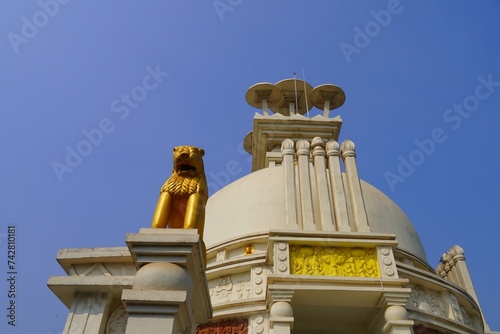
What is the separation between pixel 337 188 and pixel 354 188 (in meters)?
0.43

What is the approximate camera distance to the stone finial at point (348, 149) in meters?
11.9

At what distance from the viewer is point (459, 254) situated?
15.7m

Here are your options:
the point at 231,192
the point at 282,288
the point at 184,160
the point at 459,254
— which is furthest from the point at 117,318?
the point at 459,254

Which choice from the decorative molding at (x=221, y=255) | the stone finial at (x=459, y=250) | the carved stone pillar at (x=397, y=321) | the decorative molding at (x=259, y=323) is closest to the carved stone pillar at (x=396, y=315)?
the carved stone pillar at (x=397, y=321)

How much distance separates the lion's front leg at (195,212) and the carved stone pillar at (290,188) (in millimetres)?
4763

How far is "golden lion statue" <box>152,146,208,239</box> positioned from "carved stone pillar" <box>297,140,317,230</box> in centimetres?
486

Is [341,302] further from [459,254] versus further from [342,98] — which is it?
[342,98]

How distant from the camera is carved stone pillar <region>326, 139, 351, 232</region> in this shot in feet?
34.2

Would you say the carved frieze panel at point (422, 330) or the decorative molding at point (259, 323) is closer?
the decorative molding at point (259, 323)

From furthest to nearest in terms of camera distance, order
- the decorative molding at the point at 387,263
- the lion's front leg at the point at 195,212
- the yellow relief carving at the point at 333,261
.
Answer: the yellow relief carving at the point at 333,261
the decorative molding at the point at 387,263
the lion's front leg at the point at 195,212

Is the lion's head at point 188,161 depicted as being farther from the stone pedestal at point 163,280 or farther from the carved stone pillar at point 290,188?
the carved stone pillar at point 290,188

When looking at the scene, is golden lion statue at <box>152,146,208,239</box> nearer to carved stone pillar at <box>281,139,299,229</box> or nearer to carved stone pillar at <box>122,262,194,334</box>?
carved stone pillar at <box>122,262,194,334</box>

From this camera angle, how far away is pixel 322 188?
36.8ft

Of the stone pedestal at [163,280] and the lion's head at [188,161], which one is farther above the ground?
the lion's head at [188,161]
